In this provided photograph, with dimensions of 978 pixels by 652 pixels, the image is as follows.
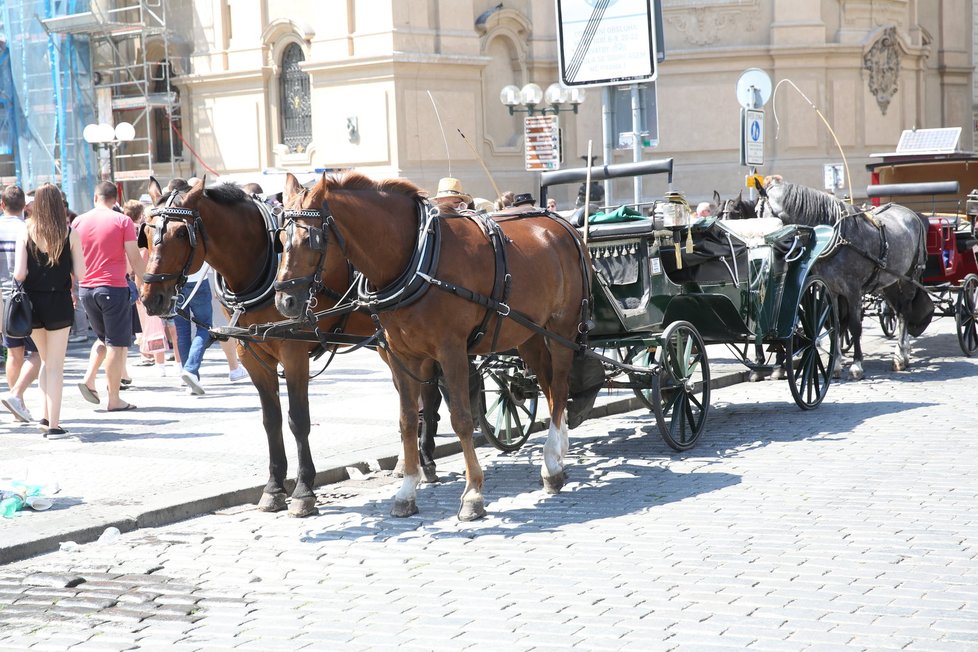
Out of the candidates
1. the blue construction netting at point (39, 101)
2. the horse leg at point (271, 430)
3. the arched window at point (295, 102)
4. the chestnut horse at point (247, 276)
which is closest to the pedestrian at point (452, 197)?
the chestnut horse at point (247, 276)

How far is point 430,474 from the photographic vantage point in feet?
27.3

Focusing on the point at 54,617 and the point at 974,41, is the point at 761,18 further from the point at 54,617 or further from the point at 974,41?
the point at 54,617

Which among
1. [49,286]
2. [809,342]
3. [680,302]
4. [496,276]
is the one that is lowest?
[809,342]

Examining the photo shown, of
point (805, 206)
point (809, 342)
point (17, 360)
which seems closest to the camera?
point (809, 342)

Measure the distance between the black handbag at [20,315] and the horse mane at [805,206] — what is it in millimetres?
6958

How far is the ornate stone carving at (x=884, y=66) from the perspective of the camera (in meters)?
31.1

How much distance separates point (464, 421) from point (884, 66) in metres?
27.3

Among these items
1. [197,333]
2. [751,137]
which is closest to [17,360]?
[197,333]

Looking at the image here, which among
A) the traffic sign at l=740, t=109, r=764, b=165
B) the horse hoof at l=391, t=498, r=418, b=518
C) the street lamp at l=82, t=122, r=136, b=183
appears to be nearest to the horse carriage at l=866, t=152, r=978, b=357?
the traffic sign at l=740, t=109, r=764, b=165

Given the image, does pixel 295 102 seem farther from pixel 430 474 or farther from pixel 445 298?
pixel 445 298

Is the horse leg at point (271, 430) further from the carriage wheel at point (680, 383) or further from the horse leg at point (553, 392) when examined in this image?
the carriage wheel at point (680, 383)

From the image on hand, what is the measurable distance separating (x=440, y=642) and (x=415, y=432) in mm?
2522

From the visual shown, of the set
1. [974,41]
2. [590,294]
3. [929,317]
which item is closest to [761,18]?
[974,41]

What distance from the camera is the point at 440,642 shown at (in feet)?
16.3
